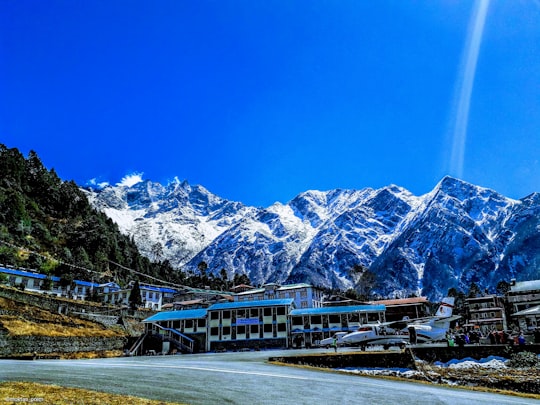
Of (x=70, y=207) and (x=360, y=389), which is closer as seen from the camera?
(x=360, y=389)

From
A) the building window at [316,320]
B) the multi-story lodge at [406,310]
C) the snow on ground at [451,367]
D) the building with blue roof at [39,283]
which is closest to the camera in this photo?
the snow on ground at [451,367]

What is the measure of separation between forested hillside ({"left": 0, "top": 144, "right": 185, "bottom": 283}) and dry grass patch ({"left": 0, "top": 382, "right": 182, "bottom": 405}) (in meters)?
77.1

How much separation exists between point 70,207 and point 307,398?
13167 centimetres

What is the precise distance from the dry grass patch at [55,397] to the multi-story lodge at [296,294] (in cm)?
8869

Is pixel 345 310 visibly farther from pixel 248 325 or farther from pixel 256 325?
pixel 248 325

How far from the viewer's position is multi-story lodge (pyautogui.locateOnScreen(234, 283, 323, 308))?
103 metres

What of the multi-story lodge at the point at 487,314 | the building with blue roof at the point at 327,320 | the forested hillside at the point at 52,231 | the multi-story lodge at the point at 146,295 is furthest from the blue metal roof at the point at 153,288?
the multi-story lodge at the point at 487,314

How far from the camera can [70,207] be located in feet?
418

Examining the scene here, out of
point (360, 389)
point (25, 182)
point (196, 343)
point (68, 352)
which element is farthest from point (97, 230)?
point (360, 389)

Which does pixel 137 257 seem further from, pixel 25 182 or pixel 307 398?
pixel 307 398

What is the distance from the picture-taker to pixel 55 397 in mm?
10875

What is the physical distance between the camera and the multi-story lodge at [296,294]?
338 feet

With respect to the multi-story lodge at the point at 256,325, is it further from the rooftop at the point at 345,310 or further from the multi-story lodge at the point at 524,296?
the multi-story lodge at the point at 524,296

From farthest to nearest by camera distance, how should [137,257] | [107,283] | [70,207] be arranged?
[137,257] < [70,207] < [107,283]
